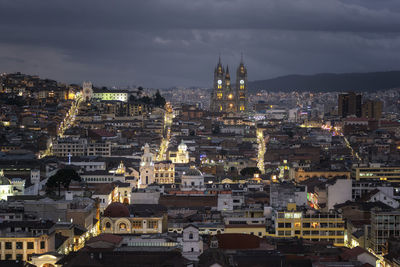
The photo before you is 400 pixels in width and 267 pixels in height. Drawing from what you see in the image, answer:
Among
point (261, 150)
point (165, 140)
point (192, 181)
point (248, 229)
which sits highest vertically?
point (165, 140)

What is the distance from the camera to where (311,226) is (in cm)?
6956

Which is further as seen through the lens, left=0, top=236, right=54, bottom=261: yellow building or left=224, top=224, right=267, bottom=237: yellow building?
left=224, top=224, right=267, bottom=237: yellow building

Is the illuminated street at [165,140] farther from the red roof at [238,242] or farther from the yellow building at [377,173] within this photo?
the red roof at [238,242]

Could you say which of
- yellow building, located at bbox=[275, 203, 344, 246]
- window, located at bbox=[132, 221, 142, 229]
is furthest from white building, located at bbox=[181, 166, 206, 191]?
yellow building, located at bbox=[275, 203, 344, 246]

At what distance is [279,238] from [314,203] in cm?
2233

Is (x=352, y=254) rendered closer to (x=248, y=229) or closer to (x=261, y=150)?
(x=248, y=229)

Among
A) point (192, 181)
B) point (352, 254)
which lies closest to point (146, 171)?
point (192, 181)

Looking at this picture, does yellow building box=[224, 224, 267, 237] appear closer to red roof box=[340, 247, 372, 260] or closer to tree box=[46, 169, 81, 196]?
red roof box=[340, 247, 372, 260]

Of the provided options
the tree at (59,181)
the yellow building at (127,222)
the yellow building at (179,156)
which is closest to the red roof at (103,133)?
the yellow building at (179,156)

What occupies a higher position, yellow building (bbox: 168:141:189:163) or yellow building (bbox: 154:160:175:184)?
yellow building (bbox: 168:141:189:163)

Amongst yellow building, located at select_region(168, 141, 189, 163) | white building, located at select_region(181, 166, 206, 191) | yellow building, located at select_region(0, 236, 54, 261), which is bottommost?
yellow building, located at select_region(0, 236, 54, 261)

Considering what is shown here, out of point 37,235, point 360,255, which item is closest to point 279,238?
point 360,255

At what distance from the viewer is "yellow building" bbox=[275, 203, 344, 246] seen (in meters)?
69.5

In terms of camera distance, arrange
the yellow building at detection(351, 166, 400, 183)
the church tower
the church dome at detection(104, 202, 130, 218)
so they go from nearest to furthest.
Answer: the church dome at detection(104, 202, 130, 218)
the yellow building at detection(351, 166, 400, 183)
the church tower
